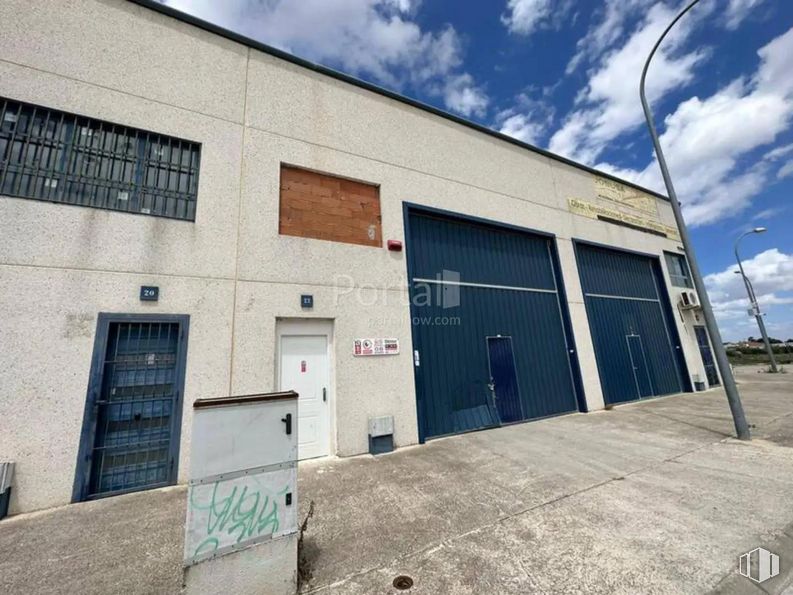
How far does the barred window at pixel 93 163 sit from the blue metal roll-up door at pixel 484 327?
4.48 metres

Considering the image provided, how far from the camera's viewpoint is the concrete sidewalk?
8.04 feet

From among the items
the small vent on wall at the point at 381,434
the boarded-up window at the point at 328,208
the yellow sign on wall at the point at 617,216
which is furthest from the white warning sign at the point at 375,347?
the yellow sign on wall at the point at 617,216

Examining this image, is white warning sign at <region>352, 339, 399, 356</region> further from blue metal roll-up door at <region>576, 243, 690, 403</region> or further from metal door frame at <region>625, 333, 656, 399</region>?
metal door frame at <region>625, 333, 656, 399</region>

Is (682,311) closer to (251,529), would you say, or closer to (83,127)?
(251,529)

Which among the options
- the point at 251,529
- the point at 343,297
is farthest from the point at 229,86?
the point at 251,529

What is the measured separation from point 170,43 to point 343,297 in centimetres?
536

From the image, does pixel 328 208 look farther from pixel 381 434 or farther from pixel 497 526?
pixel 497 526

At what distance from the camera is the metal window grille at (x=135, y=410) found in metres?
4.28

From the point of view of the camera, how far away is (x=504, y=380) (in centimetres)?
783

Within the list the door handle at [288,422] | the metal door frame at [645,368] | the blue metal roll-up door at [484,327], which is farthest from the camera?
the metal door frame at [645,368]

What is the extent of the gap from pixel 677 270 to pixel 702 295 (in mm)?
8810

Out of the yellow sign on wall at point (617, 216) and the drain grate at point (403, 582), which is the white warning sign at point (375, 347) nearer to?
the drain grate at point (403, 582)

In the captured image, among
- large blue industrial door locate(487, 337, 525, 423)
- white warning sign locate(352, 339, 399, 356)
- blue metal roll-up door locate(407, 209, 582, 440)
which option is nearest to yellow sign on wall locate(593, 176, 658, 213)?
blue metal roll-up door locate(407, 209, 582, 440)

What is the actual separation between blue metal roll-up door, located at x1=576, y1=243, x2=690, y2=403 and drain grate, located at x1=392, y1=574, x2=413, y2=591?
29.5 feet
